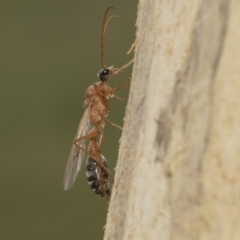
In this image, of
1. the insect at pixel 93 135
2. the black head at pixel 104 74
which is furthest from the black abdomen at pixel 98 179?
the black head at pixel 104 74

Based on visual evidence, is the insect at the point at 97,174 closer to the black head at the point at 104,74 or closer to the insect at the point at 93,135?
the insect at the point at 93,135

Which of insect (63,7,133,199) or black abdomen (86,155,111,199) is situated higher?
insect (63,7,133,199)

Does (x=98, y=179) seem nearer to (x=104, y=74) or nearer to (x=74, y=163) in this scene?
(x=74, y=163)

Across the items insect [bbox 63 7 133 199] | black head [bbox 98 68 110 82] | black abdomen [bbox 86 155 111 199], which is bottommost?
black abdomen [bbox 86 155 111 199]

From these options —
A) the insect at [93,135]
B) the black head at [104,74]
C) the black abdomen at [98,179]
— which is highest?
the black head at [104,74]

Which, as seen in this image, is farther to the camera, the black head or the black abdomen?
the black head

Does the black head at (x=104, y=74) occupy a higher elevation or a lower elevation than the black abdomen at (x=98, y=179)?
higher

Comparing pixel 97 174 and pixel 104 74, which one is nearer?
pixel 97 174

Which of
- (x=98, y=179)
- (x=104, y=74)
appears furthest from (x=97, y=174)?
(x=104, y=74)

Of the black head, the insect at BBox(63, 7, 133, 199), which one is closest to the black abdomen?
the insect at BBox(63, 7, 133, 199)

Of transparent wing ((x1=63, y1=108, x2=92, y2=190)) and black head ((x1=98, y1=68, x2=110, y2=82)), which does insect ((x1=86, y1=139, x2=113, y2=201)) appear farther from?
black head ((x1=98, y1=68, x2=110, y2=82))

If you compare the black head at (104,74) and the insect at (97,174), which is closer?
the insect at (97,174)

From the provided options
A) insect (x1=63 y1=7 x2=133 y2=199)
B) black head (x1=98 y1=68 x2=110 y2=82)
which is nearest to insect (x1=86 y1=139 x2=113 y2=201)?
insect (x1=63 y1=7 x2=133 y2=199)
